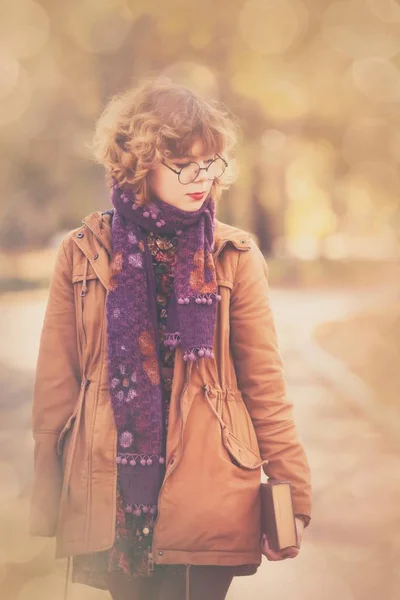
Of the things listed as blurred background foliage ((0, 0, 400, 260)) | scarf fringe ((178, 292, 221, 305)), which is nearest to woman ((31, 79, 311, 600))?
scarf fringe ((178, 292, 221, 305))

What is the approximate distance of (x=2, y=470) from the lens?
3791 millimetres

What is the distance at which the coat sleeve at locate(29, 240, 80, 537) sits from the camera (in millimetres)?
1708

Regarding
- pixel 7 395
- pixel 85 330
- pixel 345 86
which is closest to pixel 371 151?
pixel 345 86

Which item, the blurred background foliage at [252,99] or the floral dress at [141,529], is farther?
the blurred background foliage at [252,99]

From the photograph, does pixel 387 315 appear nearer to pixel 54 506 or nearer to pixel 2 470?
pixel 2 470

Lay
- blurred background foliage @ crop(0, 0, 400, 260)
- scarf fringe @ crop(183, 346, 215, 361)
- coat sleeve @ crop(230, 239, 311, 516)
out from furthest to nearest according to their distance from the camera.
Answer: blurred background foliage @ crop(0, 0, 400, 260) → coat sleeve @ crop(230, 239, 311, 516) → scarf fringe @ crop(183, 346, 215, 361)

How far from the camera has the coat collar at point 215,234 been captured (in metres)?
1.74

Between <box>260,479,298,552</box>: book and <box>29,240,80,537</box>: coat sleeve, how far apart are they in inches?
17.3

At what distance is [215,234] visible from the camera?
177 centimetres

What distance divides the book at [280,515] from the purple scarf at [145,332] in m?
0.23

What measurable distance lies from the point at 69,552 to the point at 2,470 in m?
2.23

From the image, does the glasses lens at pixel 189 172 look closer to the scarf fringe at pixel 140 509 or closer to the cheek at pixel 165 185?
the cheek at pixel 165 185

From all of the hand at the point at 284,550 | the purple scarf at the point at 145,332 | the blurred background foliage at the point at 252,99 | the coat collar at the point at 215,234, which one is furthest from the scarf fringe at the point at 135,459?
the blurred background foliage at the point at 252,99

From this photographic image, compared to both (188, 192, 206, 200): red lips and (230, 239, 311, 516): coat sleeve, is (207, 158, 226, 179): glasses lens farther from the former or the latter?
(230, 239, 311, 516): coat sleeve
